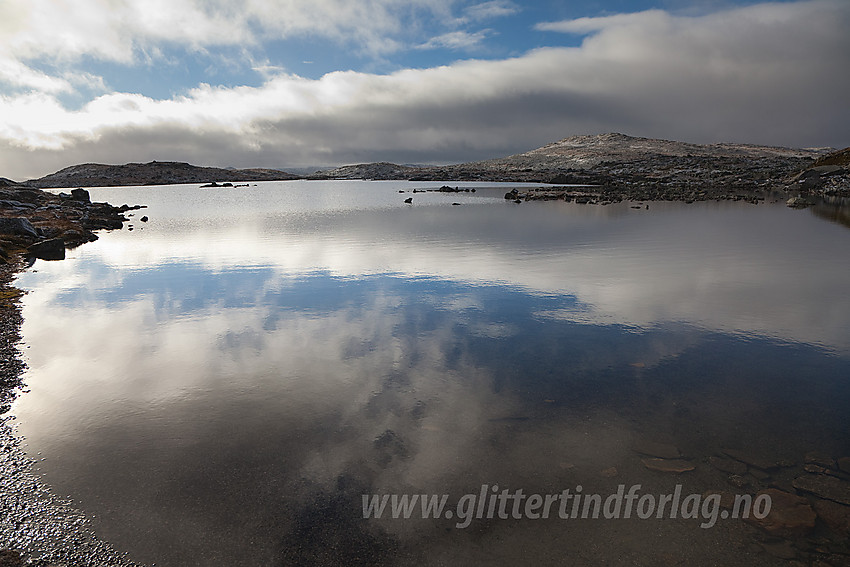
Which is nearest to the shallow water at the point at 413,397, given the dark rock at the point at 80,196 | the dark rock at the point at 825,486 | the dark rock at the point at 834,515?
the dark rock at the point at 825,486

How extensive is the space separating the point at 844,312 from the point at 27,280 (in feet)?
121

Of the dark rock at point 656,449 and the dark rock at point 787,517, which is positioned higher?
the dark rock at point 656,449

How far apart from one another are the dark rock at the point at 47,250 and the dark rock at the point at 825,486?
3970cm

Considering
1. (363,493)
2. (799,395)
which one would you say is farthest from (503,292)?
(363,493)

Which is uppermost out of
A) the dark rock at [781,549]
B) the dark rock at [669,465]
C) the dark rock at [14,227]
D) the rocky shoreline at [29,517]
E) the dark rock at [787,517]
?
the dark rock at [14,227]

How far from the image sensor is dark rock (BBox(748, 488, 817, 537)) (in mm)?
7465

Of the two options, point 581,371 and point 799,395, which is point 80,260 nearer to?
point 581,371

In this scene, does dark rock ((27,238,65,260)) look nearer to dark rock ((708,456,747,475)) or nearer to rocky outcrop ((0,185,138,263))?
rocky outcrop ((0,185,138,263))

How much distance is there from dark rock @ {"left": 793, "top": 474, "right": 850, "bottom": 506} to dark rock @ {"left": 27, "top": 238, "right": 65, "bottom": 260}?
3970cm

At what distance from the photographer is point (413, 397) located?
11.7 m

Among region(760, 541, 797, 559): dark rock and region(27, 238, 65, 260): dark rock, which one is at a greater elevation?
region(27, 238, 65, 260): dark rock

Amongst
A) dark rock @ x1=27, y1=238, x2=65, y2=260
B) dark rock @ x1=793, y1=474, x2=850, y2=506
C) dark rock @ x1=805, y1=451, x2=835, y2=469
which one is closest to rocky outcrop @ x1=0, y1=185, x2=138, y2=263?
dark rock @ x1=27, y1=238, x2=65, y2=260

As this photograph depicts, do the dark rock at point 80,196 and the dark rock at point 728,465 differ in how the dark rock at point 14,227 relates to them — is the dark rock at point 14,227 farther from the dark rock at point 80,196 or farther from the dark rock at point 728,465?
the dark rock at point 80,196

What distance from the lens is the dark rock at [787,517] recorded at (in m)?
7.46
